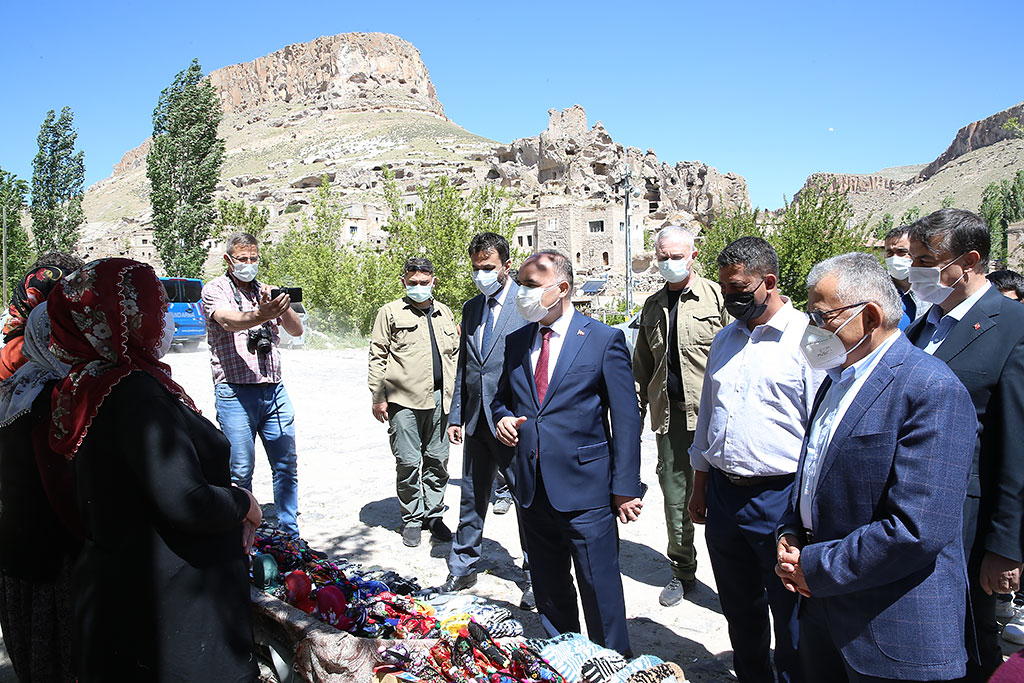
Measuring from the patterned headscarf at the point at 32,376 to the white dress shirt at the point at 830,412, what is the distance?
289cm

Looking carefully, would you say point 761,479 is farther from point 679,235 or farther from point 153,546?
point 153,546

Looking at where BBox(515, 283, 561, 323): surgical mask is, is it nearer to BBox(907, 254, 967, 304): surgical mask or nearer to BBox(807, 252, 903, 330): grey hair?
BBox(807, 252, 903, 330): grey hair

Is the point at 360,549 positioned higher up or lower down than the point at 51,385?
lower down

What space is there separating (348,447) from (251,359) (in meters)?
3.88

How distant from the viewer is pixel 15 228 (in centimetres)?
2769

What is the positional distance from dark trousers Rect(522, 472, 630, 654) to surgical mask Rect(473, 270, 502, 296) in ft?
5.80

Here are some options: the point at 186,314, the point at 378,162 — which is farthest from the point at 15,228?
the point at 378,162

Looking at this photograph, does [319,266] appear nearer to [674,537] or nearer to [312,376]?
[312,376]

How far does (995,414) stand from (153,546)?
293cm

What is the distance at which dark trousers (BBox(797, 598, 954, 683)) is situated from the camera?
2107 millimetres

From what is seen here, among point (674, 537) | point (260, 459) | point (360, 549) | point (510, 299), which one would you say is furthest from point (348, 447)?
point (674, 537)

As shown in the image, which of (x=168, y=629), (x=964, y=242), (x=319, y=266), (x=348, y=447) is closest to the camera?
(x=168, y=629)

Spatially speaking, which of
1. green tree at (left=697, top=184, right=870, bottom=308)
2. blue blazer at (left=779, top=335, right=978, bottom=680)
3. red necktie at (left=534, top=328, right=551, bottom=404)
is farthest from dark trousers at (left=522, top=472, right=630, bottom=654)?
green tree at (left=697, top=184, right=870, bottom=308)

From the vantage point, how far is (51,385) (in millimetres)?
2730
